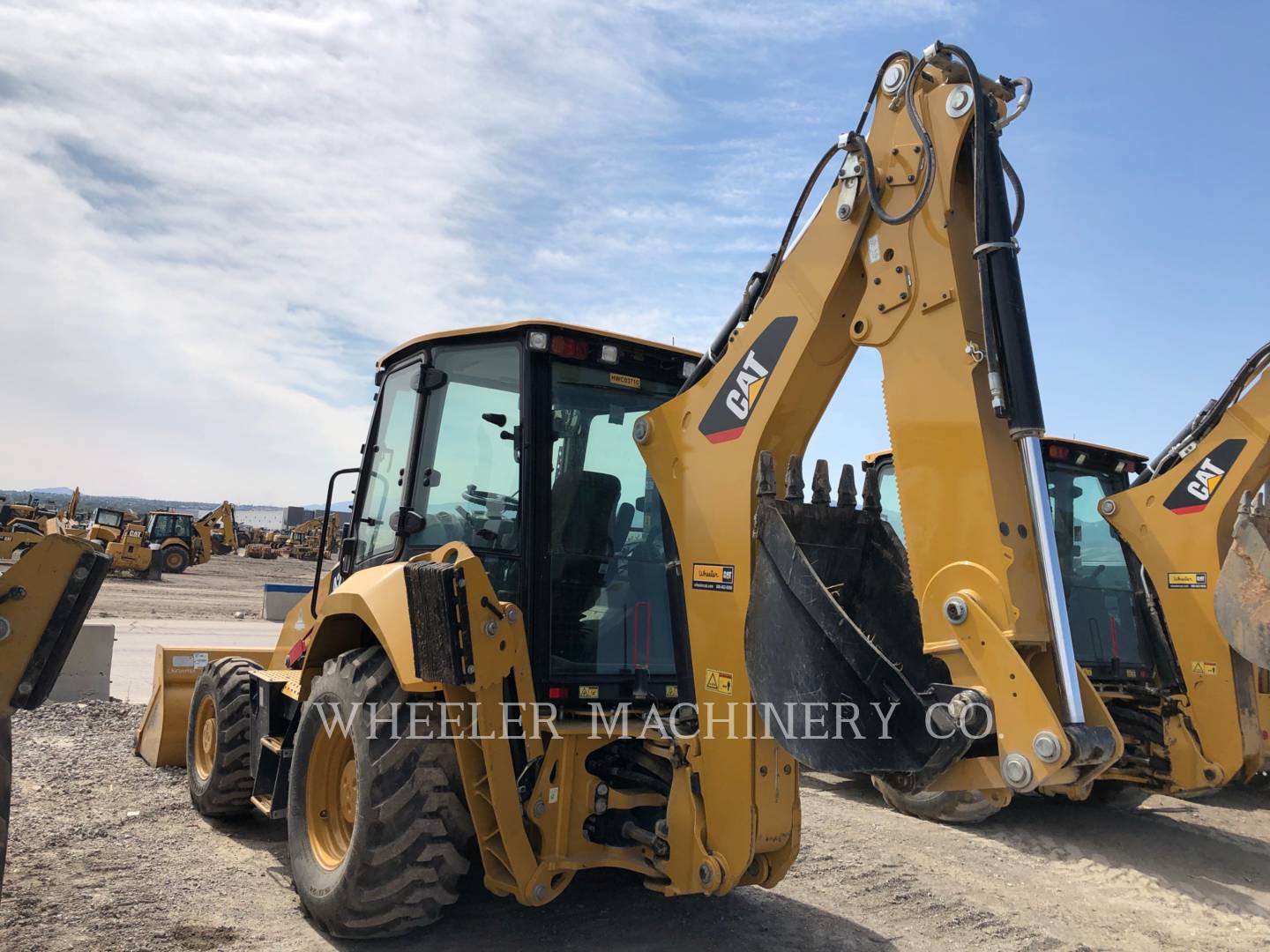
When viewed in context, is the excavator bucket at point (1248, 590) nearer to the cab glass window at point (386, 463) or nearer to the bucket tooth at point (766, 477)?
the bucket tooth at point (766, 477)

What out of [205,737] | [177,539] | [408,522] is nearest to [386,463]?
[408,522]

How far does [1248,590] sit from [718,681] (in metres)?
4.08

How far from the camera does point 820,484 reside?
3.50 metres

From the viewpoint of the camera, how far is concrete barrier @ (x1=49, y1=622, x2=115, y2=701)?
865cm

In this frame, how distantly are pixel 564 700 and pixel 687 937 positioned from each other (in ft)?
3.82

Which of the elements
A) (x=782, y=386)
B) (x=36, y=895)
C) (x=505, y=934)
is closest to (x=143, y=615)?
(x=36, y=895)

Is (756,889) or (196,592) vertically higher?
(196,592)

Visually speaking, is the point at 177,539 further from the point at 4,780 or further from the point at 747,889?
the point at 4,780

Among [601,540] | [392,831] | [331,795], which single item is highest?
[601,540]

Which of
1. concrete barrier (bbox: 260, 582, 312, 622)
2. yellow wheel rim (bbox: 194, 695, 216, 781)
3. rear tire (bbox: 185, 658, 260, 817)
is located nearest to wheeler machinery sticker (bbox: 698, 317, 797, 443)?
rear tire (bbox: 185, 658, 260, 817)

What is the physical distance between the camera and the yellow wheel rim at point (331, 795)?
416 cm

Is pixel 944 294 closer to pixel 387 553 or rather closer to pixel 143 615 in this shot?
pixel 387 553

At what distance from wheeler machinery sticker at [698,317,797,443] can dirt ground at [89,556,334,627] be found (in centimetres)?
1265

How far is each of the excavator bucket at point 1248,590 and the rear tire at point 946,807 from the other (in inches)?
72.9
